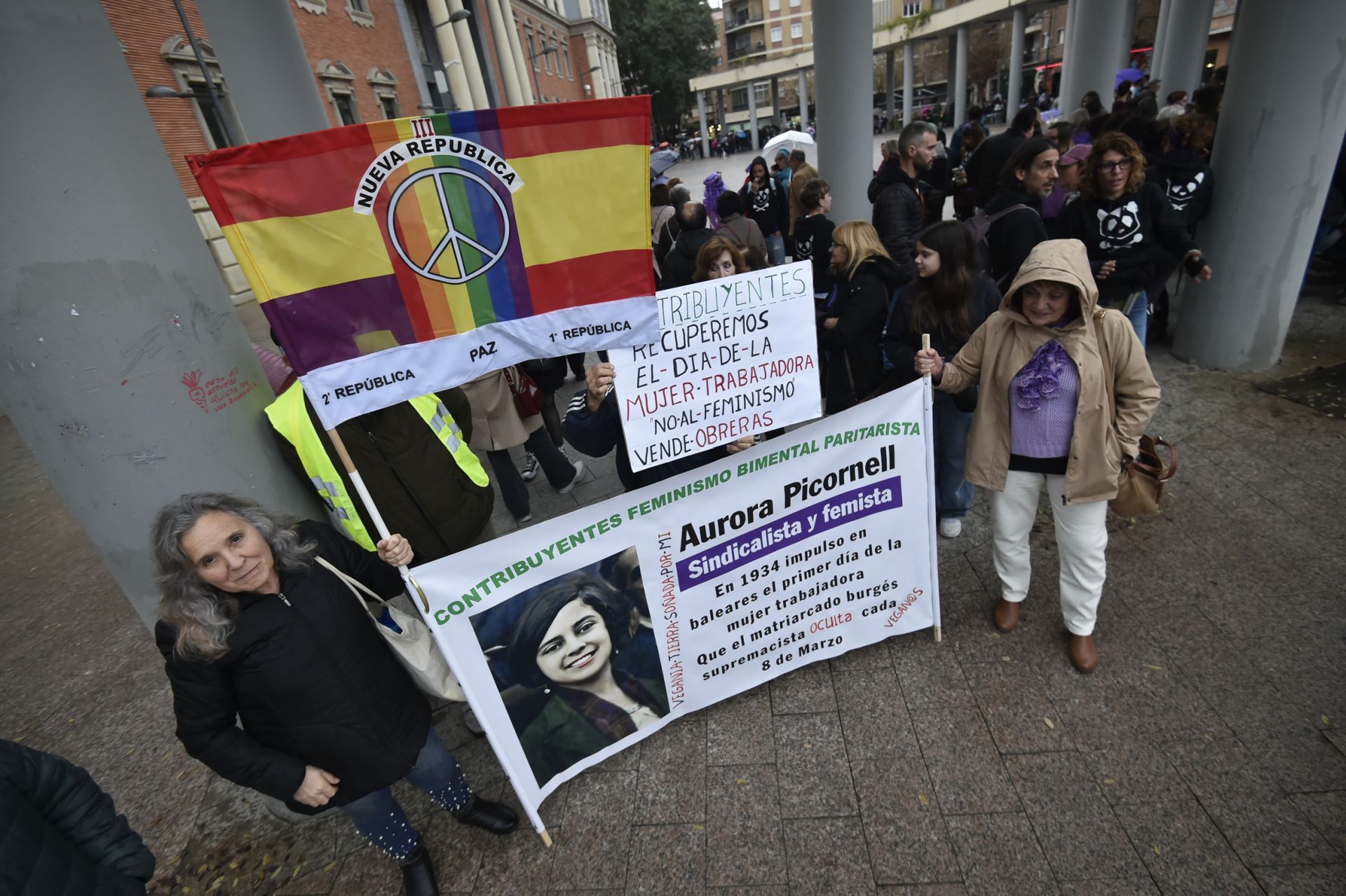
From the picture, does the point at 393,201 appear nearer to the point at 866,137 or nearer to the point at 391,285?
the point at 391,285

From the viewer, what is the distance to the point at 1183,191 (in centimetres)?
497

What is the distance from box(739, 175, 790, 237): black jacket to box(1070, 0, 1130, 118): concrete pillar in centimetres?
812

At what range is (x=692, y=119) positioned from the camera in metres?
63.8

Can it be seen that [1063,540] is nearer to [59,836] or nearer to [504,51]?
[59,836]

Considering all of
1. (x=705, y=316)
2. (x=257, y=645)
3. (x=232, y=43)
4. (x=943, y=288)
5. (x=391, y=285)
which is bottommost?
(x=257, y=645)

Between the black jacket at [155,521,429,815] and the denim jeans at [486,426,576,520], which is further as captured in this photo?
the denim jeans at [486,426,576,520]

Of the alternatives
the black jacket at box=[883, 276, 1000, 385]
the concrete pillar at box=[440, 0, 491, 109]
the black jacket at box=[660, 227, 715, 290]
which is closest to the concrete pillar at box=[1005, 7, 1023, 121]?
the concrete pillar at box=[440, 0, 491, 109]


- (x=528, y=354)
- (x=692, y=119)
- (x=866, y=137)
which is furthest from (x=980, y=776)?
(x=692, y=119)

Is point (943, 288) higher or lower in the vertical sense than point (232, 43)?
lower

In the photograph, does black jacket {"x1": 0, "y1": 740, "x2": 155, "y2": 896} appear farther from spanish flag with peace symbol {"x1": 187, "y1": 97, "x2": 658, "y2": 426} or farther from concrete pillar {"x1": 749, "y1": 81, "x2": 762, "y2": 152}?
concrete pillar {"x1": 749, "y1": 81, "x2": 762, "y2": 152}

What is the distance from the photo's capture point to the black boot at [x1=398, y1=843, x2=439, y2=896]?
2443 mm

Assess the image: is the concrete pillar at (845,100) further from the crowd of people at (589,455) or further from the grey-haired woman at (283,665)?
the grey-haired woman at (283,665)

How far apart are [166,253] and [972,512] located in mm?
4447

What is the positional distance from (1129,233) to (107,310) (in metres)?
5.34
